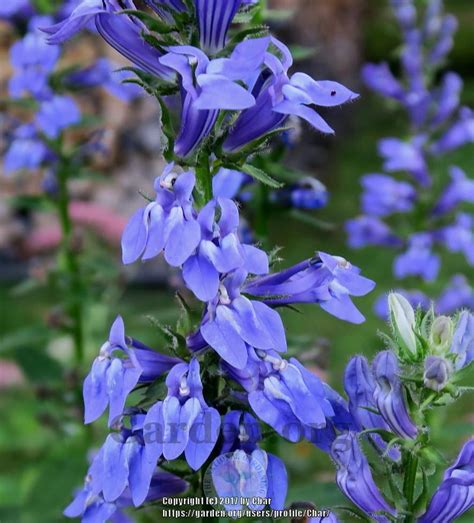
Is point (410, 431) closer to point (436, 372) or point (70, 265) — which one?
point (436, 372)

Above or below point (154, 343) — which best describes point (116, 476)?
above

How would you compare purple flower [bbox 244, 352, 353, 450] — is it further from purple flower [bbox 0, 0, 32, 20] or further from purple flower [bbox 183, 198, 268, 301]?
purple flower [bbox 0, 0, 32, 20]

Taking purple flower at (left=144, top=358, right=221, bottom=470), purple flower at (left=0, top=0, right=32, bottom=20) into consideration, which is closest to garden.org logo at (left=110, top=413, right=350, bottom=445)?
purple flower at (left=144, top=358, right=221, bottom=470)

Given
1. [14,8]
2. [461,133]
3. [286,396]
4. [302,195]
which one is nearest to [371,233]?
[461,133]

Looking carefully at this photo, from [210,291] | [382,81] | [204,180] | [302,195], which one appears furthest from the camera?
[382,81]

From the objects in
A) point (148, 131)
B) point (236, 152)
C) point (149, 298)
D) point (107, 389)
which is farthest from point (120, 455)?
point (148, 131)

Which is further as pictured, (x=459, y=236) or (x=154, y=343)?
(x=154, y=343)

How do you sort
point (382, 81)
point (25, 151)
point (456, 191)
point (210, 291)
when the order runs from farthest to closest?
1. point (382, 81)
2. point (456, 191)
3. point (25, 151)
4. point (210, 291)
